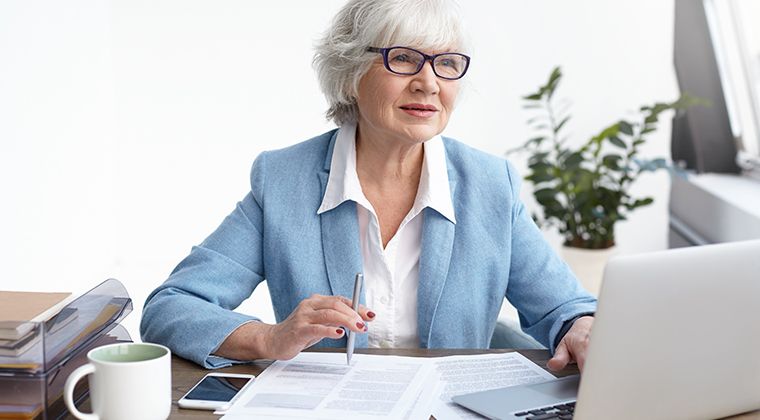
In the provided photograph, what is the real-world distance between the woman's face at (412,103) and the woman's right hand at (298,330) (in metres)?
0.47

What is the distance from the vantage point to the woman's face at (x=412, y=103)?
1.80 metres

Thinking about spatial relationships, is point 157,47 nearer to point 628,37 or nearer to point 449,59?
point 628,37

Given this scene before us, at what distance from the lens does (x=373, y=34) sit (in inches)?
70.9

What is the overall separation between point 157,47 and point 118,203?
3.03 ft

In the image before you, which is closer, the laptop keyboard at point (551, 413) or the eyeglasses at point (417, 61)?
the laptop keyboard at point (551, 413)

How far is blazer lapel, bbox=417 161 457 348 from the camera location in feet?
5.84

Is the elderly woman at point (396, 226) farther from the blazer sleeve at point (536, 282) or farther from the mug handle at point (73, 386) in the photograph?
the mug handle at point (73, 386)

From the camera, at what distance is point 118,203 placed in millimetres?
5387

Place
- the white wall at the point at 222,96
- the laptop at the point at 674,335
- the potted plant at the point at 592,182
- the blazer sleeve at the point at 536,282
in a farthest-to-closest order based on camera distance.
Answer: the white wall at the point at 222,96 → the potted plant at the point at 592,182 → the blazer sleeve at the point at 536,282 → the laptop at the point at 674,335

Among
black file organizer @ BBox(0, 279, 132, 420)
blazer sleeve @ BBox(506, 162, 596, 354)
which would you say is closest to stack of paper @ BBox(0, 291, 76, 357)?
black file organizer @ BBox(0, 279, 132, 420)

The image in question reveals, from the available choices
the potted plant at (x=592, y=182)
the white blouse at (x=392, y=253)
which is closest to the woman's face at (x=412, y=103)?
the white blouse at (x=392, y=253)

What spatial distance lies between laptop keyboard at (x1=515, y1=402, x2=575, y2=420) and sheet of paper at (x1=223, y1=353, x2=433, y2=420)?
15cm

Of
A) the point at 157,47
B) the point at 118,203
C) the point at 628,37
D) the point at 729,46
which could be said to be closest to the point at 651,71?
the point at 628,37

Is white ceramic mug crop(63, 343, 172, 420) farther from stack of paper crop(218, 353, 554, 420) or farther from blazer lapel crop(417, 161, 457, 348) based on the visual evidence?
blazer lapel crop(417, 161, 457, 348)
